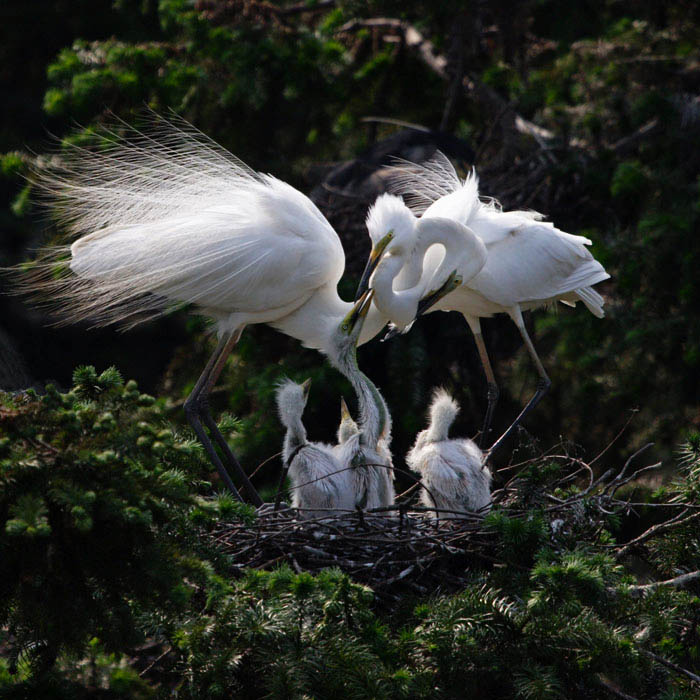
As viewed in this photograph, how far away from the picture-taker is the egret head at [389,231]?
3.92 metres

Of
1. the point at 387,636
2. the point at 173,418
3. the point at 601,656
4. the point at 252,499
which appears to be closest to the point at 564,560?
the point at 601,656

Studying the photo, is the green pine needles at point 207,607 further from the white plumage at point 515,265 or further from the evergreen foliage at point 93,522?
the white plumage at point 515,265

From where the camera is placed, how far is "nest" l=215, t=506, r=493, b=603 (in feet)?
10.3

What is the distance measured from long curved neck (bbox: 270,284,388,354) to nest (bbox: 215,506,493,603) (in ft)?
3.63

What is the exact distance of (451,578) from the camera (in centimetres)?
312

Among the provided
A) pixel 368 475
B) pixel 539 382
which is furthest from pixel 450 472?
pixel 539 382

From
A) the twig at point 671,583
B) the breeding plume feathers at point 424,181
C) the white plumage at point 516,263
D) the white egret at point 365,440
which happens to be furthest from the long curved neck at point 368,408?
the breeding plume feathers at point 424,181

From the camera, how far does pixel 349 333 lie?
13.3 ft

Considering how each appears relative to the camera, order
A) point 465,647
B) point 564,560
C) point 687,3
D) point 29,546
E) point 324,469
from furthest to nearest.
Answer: point 687,3, point 324,469, point 564,560, point 465,647, point 29,546

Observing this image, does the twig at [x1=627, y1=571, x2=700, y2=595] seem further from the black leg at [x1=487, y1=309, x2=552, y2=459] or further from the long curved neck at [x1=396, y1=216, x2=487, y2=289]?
the long curved neck at [x1=396, y1=216, x2=487, y2=289]

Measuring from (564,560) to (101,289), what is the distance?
231 centimetres

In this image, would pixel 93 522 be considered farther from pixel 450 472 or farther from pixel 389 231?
pixel 389 231

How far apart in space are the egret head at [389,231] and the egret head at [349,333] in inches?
2.1

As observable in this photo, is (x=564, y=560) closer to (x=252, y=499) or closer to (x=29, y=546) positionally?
(x=29, y=546)
